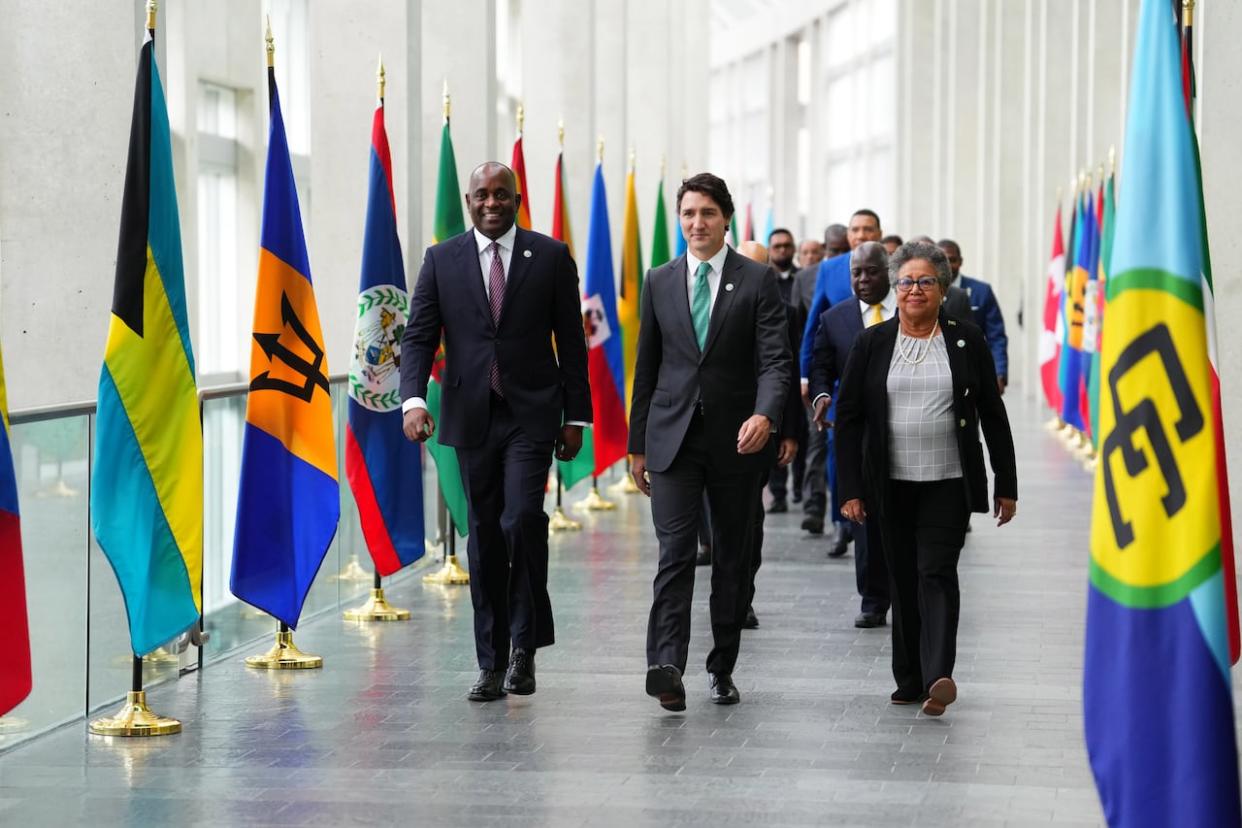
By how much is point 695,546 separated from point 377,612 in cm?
256

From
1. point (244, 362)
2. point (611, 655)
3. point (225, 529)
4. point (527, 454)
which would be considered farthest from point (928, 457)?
point (244, 362)

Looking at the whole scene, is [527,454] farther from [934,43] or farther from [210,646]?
[934,43]

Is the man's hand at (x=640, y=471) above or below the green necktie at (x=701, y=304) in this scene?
below

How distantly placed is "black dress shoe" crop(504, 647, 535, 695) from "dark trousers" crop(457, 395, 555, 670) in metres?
0.03

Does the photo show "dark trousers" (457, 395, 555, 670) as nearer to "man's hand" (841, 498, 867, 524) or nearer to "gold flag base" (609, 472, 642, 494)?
"man's hand" (841, 498, 867, 524)

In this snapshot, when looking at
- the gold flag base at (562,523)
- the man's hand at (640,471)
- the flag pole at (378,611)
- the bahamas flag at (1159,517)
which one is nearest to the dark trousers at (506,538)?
the man's hand at (640,471)

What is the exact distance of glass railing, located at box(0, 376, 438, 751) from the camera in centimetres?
582

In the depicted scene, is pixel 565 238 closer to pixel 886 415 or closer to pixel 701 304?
pixel 701 304

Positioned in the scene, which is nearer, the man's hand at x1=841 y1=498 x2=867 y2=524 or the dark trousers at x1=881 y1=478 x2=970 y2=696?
the dark trousers at x1=881 y1=478 x2=970 y2=696

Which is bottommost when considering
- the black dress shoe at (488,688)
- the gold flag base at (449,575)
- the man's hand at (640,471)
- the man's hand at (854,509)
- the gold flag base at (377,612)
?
the black dress shoe at (488,688)

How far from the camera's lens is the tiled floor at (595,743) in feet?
16.4

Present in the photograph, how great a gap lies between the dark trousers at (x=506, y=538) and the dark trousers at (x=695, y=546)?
1.33 ft

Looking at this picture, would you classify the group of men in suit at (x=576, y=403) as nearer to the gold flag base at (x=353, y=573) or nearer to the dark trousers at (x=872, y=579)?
the dark trousers at (x=872, y=579)

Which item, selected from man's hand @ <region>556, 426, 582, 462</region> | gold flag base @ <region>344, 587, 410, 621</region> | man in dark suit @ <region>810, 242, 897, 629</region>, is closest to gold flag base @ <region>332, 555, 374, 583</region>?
gold flag base @ <region>344, 587, 410, 621</region>
